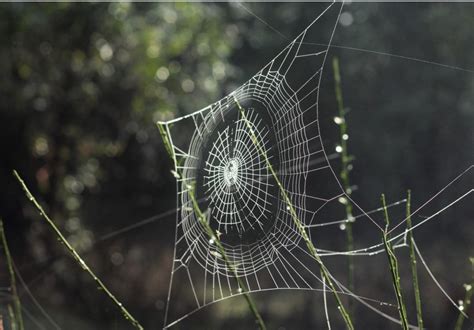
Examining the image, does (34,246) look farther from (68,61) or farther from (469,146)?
(469,146)

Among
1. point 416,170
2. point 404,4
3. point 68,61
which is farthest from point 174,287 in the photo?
point 404,4

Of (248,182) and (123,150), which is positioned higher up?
(248,182)

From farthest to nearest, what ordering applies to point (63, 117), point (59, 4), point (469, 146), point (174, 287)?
point (469, 146) < point (174, 287) < point (63, 117) < point (59, 4)

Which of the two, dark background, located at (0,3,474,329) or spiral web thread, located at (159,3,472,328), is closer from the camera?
spiral web thread, located at (159,3,472,328)

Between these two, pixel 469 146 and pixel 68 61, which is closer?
pixel 68 61

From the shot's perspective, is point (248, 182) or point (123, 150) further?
point (123, 150)

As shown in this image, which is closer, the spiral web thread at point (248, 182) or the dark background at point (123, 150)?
the spiral web thread at point (248, 182)

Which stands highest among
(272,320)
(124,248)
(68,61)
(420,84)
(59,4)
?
(59,4)

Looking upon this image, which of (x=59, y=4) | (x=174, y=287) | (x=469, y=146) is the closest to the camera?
(x=59, y=4)

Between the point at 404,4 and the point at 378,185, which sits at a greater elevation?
the point at 404,4
